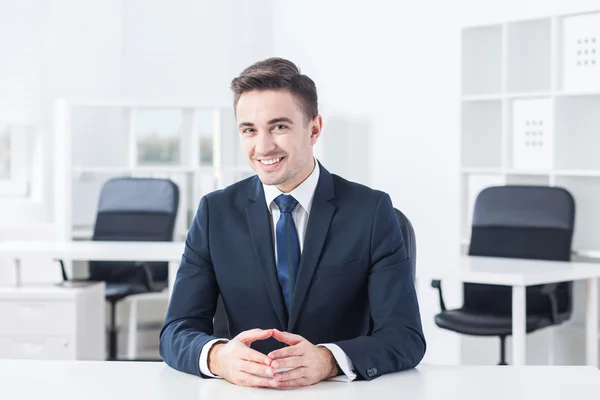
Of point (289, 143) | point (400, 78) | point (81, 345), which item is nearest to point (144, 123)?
point (400, 78)

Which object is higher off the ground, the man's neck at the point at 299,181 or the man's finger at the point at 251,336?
the man's neck at the point at 299,181

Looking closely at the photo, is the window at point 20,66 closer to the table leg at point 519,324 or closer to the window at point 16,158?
the window at point 16,158

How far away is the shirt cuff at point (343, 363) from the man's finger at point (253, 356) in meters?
0.15

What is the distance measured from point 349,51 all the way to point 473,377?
17.0ft

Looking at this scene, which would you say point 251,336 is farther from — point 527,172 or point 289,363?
point 527,172

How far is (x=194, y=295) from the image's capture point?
2.29 m

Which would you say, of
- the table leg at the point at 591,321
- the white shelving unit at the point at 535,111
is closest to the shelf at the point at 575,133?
the white shelving unit at the point at 535,111

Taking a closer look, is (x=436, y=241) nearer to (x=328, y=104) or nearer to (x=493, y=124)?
(x=493, y=124)

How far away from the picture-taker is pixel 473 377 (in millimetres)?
2037

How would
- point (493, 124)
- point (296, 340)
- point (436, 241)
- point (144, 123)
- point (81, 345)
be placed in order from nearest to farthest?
point (296, 340)
point (81, 345)
point (493, 124)
point (436, 241)
point (144, 123)

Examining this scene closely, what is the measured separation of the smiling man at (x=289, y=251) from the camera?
2203 mm

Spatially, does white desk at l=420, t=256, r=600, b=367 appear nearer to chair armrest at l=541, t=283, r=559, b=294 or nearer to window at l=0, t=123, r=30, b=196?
chair armrest at l=541, t=283, r=559, b=294

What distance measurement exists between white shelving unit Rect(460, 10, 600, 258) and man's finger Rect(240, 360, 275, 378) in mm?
3408

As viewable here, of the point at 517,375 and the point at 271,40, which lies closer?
the point at 517,375
